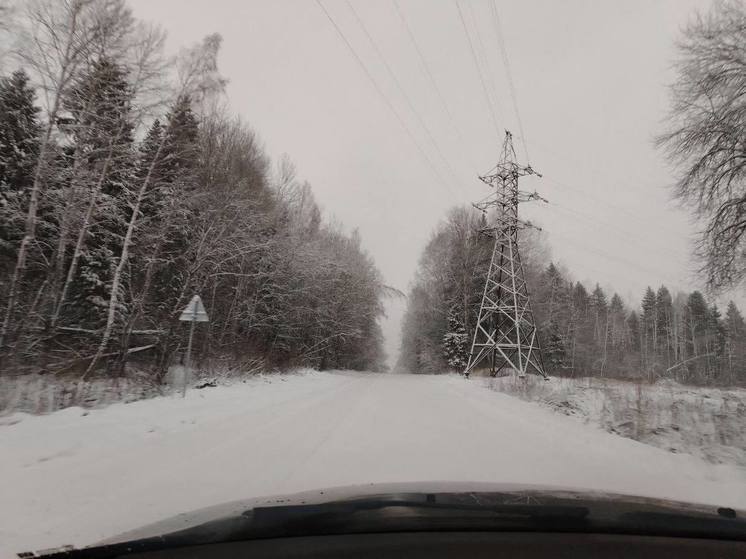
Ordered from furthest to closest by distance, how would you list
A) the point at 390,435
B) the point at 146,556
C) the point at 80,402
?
the point at 80,402, the point at 390,435, the point at 146,556

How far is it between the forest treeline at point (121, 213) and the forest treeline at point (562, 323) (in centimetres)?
1480

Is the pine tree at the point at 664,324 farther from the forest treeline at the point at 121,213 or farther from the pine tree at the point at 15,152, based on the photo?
the pine tree at the point at 15,152

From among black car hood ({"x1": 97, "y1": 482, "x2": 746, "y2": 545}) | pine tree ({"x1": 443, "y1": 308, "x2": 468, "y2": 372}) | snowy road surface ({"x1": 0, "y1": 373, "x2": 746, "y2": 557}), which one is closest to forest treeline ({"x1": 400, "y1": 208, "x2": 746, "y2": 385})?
pine tree ({"x1": 443, "y1": 308, "x2": 468, "y2": 372})

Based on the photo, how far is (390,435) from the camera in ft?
20.8

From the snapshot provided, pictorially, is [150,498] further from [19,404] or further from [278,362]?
[278,362]

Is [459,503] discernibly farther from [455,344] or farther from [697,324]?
[697,324]

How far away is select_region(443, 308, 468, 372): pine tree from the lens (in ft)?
101

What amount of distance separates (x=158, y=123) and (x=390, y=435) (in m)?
12.3

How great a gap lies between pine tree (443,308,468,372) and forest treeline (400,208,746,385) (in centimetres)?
7

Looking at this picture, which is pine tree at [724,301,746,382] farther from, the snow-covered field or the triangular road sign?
the triangular road sign

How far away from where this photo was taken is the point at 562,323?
4381cm

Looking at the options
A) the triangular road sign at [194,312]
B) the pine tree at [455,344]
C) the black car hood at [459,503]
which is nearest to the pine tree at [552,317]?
the pine tree at [455,344]

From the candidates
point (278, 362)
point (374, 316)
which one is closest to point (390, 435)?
point (278, 362)

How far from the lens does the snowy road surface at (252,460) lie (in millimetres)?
3162
